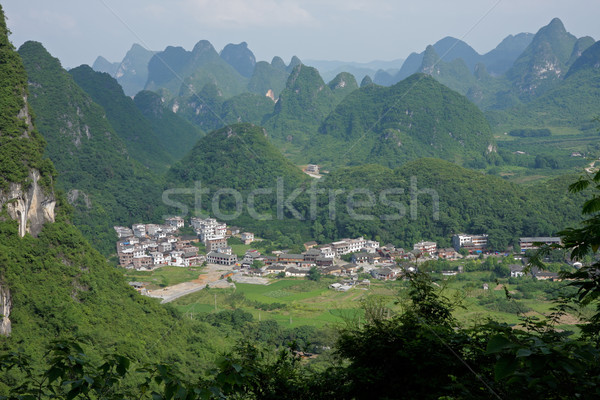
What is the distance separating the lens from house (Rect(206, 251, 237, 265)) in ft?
84.1

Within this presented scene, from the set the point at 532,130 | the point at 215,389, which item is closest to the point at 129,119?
the point at 532,130

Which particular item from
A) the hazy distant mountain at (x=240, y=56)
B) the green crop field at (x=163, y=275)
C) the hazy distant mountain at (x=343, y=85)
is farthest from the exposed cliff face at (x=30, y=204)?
the hazy distant mountain at (x=240, y=56)

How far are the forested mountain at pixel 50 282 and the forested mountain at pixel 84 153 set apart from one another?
17409 mm

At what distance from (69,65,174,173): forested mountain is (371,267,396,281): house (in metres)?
29.9

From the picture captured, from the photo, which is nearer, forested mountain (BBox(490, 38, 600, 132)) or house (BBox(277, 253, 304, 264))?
house (BBox(277, 253, 304, 264))

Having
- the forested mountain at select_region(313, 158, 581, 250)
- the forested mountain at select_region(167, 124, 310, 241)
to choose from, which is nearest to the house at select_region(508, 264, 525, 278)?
the forested mountain at select_region(313, 158, 581, 250)

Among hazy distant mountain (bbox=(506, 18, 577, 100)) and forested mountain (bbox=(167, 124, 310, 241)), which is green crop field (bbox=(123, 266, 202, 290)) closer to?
forested mountain (bbox=(167, 124, 310, 241))

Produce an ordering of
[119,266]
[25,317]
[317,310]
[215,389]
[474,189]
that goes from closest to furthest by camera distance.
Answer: [215,389] → [25,317] → [317,310] → [119,266] → [474,189]

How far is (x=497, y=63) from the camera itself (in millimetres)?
133375

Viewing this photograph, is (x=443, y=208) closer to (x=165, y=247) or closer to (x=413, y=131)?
(x=165, y=247)

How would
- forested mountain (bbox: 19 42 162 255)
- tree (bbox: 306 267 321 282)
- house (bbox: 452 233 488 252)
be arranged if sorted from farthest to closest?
1. forested mountain (bbox: 19 42 162 255)
2. house (bbox: 452 233 488 252)
3. tree (bbox: 306 267 321 282)

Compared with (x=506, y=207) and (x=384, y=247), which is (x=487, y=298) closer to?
(x=384, y=247)

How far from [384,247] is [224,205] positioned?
13391 millimetres

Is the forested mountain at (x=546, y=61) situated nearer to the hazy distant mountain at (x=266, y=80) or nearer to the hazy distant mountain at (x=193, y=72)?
the hazy distant mountain at (x=266, y=80)
